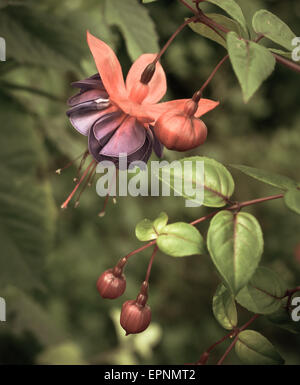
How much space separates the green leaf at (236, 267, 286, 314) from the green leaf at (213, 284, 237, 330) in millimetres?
21

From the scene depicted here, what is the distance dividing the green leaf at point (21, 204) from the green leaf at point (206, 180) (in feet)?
1.15

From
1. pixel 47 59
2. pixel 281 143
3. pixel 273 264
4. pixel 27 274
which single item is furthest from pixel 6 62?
pixel 281 143

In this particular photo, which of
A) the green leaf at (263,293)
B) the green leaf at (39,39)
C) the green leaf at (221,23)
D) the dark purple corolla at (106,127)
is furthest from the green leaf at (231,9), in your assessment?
the green leaf at (39,39)

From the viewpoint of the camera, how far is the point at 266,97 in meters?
1.97

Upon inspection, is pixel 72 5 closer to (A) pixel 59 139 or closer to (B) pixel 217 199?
(A) pixel 59 139

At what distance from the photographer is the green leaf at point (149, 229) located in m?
0.38

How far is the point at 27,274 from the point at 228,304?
0.33m

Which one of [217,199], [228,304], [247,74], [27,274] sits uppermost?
[247,74]

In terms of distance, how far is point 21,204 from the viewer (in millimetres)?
653

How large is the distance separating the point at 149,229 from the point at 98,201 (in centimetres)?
112

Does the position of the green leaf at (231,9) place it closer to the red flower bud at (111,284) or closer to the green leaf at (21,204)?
the red flower bud at (111,284)

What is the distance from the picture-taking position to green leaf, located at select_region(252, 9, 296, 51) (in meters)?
0.36

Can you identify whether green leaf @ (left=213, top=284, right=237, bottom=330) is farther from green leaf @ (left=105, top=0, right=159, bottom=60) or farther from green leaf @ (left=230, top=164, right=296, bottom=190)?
green leaf @ (left=105, top=0, right=159, bottom=60)

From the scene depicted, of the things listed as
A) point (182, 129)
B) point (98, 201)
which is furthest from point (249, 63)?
point (98, 201)
